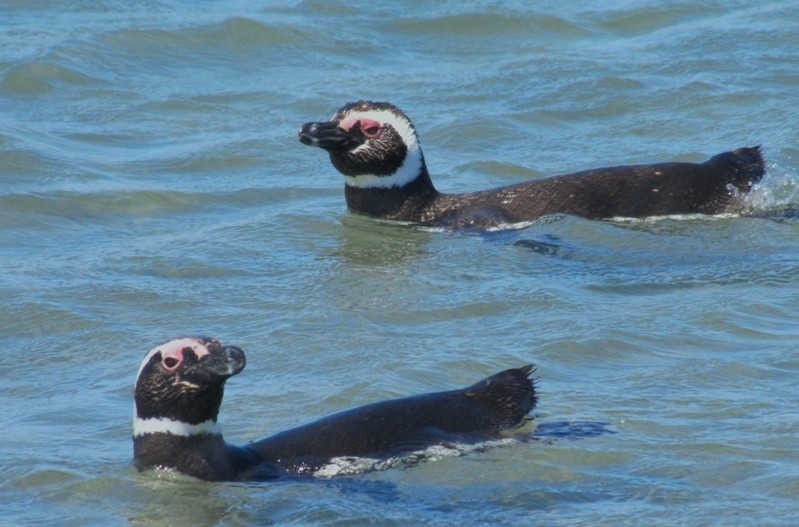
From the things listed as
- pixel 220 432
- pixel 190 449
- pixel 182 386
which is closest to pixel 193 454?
pixel 190 449

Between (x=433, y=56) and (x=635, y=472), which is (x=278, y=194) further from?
(x=635, y=472)

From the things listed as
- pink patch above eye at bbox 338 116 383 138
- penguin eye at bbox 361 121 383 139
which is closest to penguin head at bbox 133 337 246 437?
pink patch above eye at bbox 338 116 383 138

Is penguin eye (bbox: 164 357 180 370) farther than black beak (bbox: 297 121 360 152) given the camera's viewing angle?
No

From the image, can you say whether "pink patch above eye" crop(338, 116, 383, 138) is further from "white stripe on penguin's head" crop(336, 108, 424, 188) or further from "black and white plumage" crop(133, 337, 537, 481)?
"black and white plumage" crop(133, 337, 537, 481)

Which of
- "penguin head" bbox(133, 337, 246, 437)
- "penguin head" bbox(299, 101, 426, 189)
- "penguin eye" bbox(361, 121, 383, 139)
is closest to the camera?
"penguin head" bbox(133, 337, 246, 437)

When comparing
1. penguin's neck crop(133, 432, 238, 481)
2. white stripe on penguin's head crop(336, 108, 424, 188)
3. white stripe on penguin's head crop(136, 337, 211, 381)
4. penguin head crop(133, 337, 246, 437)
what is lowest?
penguin's neck crop(133, 432, 238, 481)

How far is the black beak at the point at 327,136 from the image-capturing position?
38.8ft

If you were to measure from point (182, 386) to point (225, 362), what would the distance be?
0.26 m

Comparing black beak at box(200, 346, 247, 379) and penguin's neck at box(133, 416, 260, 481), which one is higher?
black beak at box(200, 346, 247, 379)

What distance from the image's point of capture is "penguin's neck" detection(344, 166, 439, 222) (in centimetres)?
1238

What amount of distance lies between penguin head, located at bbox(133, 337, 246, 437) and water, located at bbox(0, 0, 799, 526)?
255mm

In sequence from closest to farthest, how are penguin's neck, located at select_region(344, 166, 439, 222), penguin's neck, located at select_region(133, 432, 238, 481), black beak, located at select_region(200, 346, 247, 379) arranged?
black beak, located at select_region(200, 346, 247, 379) → penguin's neck, located at select_region(133, 432, 238, 481) → penguin's neck, located at select_region(344, 166, 439, 222)

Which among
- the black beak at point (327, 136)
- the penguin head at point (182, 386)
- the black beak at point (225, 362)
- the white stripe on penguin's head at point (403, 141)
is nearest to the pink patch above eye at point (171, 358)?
the penguin head at point (182, 386)

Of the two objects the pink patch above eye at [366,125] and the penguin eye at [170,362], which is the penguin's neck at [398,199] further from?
the penguin eye at [170,362]
